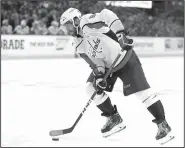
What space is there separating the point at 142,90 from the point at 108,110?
21 centimetres

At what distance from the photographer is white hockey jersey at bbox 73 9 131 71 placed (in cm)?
151

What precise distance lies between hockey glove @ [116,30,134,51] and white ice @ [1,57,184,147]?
2.89 feet

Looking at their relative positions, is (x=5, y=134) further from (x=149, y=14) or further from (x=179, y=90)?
(x=179, y=90)

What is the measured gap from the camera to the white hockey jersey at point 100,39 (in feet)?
4.94

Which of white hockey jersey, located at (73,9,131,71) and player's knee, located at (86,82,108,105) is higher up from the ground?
white hockey jersey, located at (73,9,131,71)

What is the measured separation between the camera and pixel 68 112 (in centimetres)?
308

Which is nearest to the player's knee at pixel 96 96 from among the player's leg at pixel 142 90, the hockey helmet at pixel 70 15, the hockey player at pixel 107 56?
the hockey player at pixel 107 56

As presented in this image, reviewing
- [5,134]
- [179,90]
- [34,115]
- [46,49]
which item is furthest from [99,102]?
[46,49]

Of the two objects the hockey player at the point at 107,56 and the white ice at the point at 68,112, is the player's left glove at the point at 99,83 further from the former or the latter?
the white ice at the point at 68,112

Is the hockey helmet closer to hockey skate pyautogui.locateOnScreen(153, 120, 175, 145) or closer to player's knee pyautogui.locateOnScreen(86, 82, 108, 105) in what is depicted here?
player's knee pyautogui.locateOnScreen(86, 82, 108, 105)

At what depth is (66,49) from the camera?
804 centimetres

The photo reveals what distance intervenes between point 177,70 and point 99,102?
4341mm

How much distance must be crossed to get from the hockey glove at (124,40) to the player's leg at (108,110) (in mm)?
289

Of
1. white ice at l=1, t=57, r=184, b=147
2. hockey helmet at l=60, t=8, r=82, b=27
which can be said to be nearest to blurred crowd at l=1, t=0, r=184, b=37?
hockey helmet at l=60, t=8, r=82, b=27
